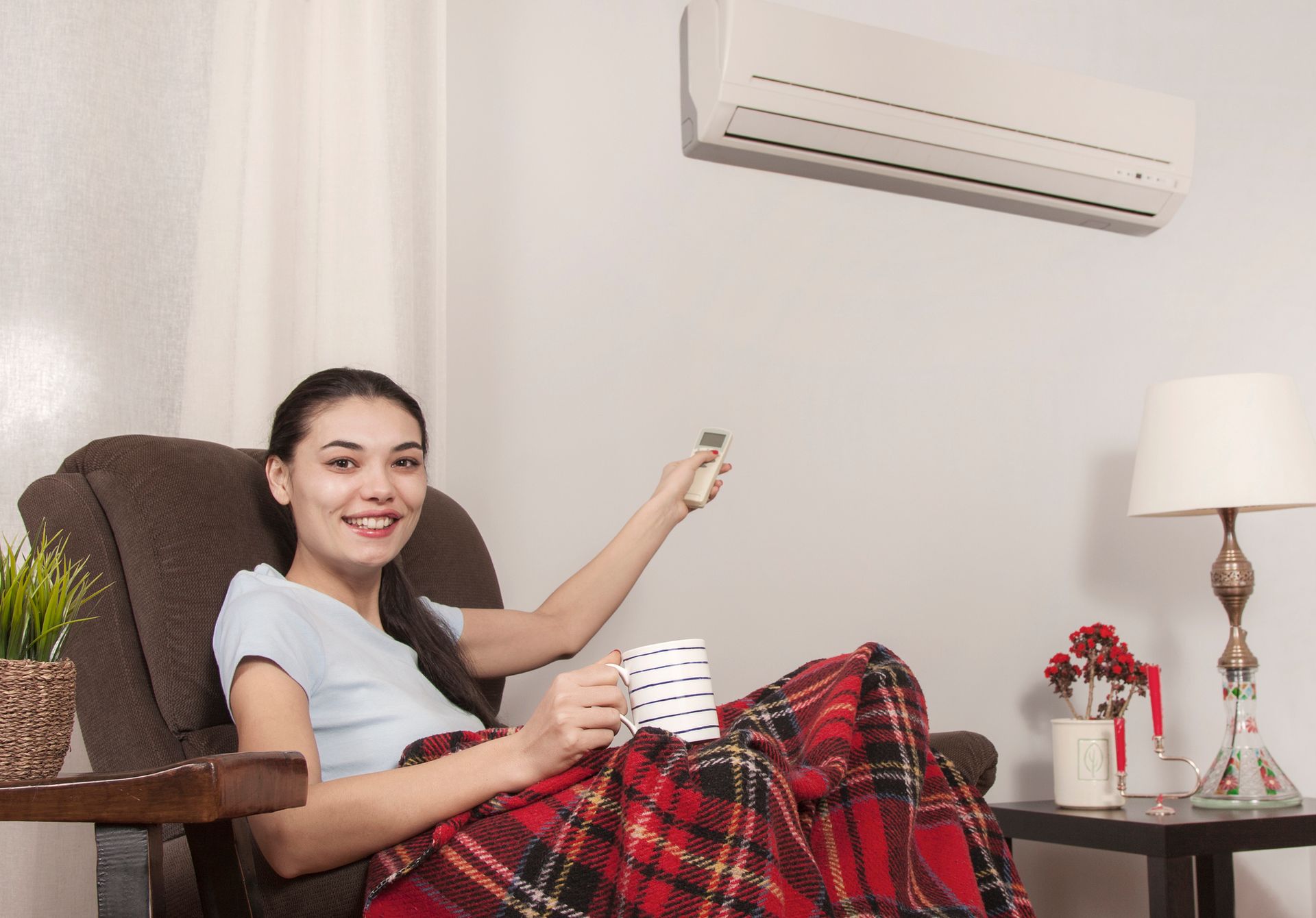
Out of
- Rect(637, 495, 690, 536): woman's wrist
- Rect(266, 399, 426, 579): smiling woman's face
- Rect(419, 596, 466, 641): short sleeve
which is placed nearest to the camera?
Rect(266, 399, 426, 579): smiling woman's face

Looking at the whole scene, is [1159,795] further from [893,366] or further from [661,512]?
[661,512]

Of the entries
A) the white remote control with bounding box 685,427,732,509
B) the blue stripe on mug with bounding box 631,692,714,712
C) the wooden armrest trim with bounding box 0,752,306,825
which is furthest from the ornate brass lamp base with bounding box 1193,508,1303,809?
the wooden armrest trim with bounding box 0,752,306,825

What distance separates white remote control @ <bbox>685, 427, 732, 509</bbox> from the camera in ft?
4.96

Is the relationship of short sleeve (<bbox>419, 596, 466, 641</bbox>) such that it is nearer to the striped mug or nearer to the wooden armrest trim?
the striped mug

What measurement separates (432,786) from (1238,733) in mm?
1489

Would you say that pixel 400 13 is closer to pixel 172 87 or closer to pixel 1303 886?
pixel 172 87

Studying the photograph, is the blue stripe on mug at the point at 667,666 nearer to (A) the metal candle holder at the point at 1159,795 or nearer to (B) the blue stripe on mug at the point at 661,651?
(B) the blue stripe on mug at the point at 661,651

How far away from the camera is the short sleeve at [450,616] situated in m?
1.32

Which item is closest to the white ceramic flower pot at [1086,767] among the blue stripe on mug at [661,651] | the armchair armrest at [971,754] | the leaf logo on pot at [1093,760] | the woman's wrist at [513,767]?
the leaf logo on pot at [1093,760]

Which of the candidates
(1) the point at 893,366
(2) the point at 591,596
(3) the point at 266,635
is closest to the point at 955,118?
(1) the point at 893,366

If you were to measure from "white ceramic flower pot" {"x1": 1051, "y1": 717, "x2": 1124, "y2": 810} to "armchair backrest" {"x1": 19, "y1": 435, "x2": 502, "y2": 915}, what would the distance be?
1.27m

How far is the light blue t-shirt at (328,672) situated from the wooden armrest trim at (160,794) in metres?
0.27

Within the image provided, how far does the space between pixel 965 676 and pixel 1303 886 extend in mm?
904

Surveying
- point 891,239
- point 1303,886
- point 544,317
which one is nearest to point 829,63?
point 891,239
